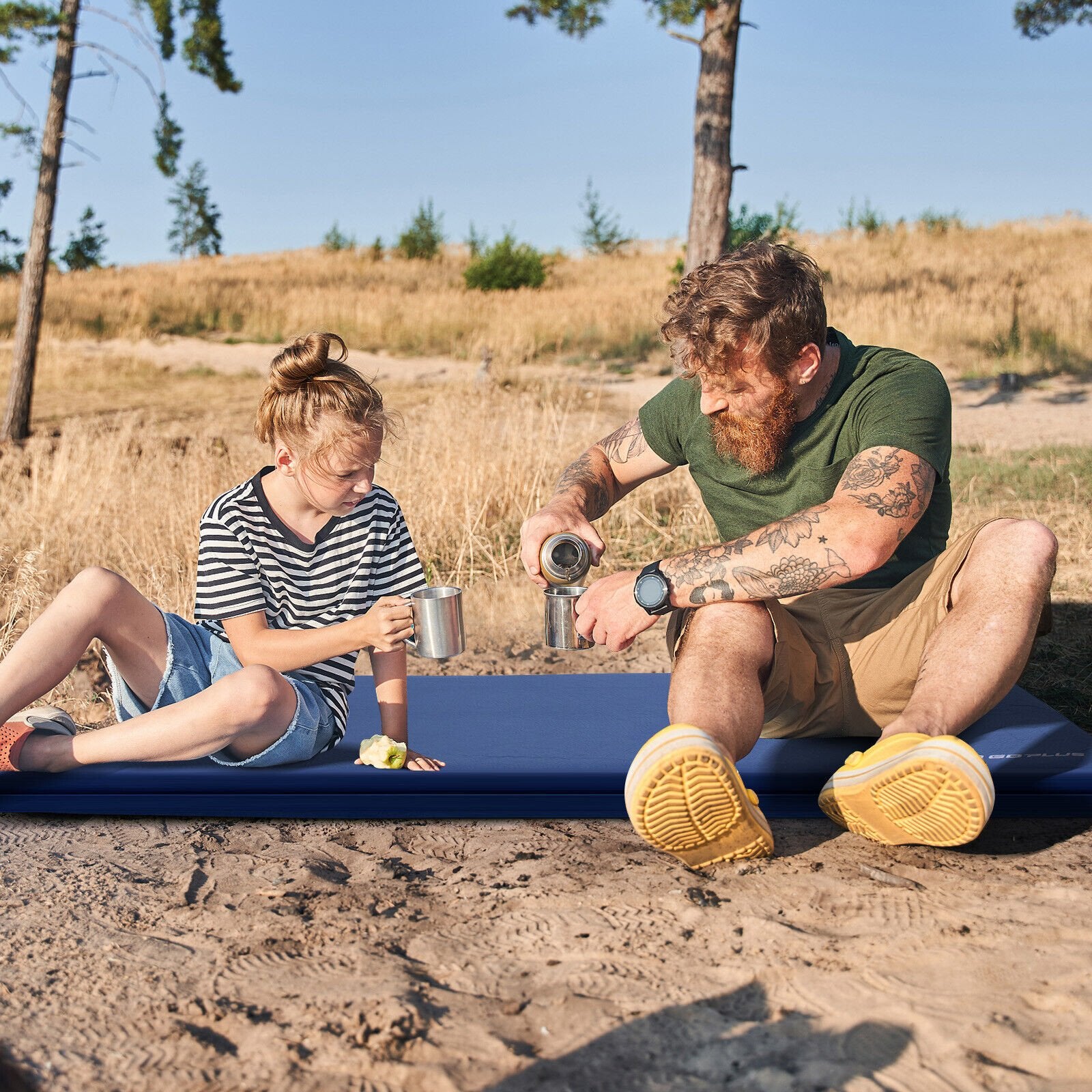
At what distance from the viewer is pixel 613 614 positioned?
8.85 feet

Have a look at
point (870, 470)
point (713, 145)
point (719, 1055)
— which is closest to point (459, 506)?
point (870, 470)

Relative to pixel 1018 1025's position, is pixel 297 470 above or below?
above

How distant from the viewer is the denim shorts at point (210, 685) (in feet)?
9.30

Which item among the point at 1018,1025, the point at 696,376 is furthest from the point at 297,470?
the point at 1018,1025

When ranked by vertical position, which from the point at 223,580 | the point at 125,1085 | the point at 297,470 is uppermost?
the point at 297,470

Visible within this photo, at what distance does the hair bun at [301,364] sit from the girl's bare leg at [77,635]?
626mm

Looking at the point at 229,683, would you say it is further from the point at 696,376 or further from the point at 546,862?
the point at 696,376

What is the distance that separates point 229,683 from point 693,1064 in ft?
4.66

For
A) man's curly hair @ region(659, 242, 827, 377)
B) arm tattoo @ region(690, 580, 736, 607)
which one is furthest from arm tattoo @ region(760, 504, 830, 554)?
man's curly hair @ region(659, 242, 827, 377)

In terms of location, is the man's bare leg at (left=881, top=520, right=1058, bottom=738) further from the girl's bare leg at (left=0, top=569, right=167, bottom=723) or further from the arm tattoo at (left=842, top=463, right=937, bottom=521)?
the girl's bare leg at (left=0, top=569, right=167, bottom=723)

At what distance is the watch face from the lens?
265cm

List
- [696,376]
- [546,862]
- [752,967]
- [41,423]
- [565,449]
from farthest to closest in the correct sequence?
1. [41,423]
2. [565,449]
3. [696,376]
4. [546,862]
5. [752,967]

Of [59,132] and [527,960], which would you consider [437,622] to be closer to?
[527,960]

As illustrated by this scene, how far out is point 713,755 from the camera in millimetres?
2184
